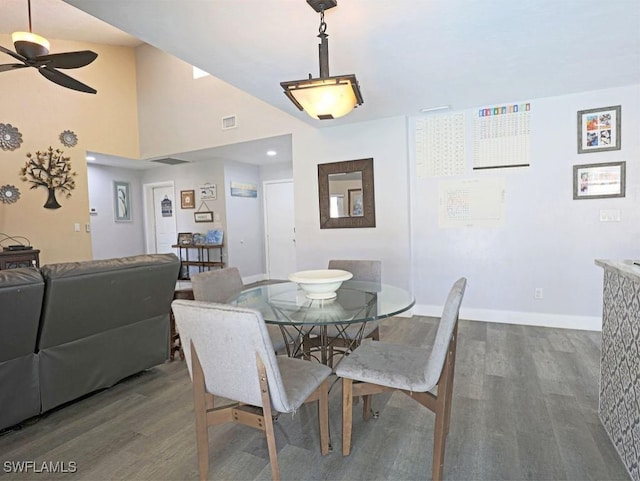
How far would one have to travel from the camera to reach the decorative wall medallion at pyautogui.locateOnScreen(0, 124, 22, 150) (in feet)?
14.7

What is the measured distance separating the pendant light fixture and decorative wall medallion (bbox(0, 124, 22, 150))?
4724 millimetres

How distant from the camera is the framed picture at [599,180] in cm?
328

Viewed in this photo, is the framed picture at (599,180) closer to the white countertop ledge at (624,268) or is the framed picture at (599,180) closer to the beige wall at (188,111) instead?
the white countertop ledge at (624,268)

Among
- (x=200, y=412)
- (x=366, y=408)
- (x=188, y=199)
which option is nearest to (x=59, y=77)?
(x=188, y=199)

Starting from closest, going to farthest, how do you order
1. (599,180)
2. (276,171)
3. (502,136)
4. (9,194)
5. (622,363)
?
(622,363) < (599,180) < (502,136) < (9,194) < (276,171)

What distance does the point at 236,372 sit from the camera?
133 cm

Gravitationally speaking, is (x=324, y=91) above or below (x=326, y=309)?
above

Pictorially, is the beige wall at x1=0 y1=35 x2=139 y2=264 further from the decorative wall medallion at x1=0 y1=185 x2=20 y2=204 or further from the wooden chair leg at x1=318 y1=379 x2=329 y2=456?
the wooden chair leg at x1=318 y1=379 x2=329 y2=456

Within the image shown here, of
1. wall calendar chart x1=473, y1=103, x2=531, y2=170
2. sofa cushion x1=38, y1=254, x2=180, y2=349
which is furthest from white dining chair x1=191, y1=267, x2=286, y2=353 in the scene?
wall calendar chart x1=473, y1=103, x2=531, y2=170

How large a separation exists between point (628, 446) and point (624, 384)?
0.25m

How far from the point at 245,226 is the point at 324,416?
17.1ft

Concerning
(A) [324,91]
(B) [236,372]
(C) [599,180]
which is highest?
(A) [324,91]

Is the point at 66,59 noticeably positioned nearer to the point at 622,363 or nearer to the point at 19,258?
the point at 19,258
